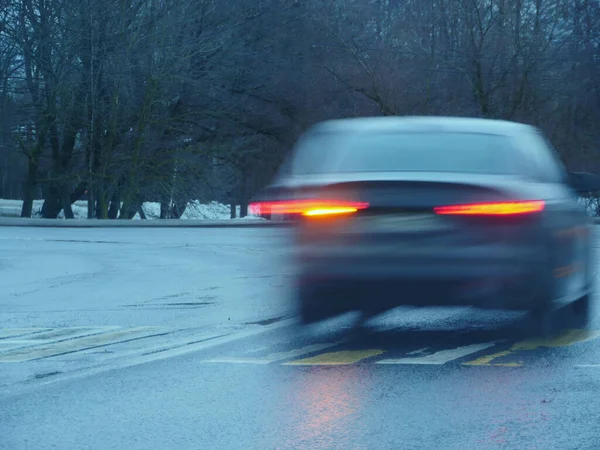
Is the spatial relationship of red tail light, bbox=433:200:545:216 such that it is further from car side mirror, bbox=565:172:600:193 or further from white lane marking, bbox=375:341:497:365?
car side mirror, bbox=565:172:600:193

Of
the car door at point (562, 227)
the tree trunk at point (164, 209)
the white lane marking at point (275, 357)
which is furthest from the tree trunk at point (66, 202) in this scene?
the white lane marking at point (275, 357)

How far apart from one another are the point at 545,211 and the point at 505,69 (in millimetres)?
34110

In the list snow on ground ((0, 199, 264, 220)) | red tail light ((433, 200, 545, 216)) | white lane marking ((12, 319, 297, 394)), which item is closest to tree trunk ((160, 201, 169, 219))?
snow on ground ((0, 199, 264, 220))

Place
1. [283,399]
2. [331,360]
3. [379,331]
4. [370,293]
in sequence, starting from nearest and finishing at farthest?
[283,399], [331,360], [370,293], [379,331]

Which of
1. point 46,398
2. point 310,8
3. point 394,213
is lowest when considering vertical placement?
point 46,398

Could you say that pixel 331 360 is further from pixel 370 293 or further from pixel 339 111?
pixel 339 111

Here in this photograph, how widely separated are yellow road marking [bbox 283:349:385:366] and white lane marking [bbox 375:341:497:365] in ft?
0.77

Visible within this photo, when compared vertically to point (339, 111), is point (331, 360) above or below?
below

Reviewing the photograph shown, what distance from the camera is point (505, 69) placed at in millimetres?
42125

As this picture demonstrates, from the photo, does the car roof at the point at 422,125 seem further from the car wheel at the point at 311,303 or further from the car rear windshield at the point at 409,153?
the car wheel at the point at 311,303

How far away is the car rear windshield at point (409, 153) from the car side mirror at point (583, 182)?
1.92 meters

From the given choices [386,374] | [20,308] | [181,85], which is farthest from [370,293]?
[181,85]

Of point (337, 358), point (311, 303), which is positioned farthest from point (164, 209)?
point (337, 358)

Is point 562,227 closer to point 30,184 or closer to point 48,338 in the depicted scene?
point 48,338
